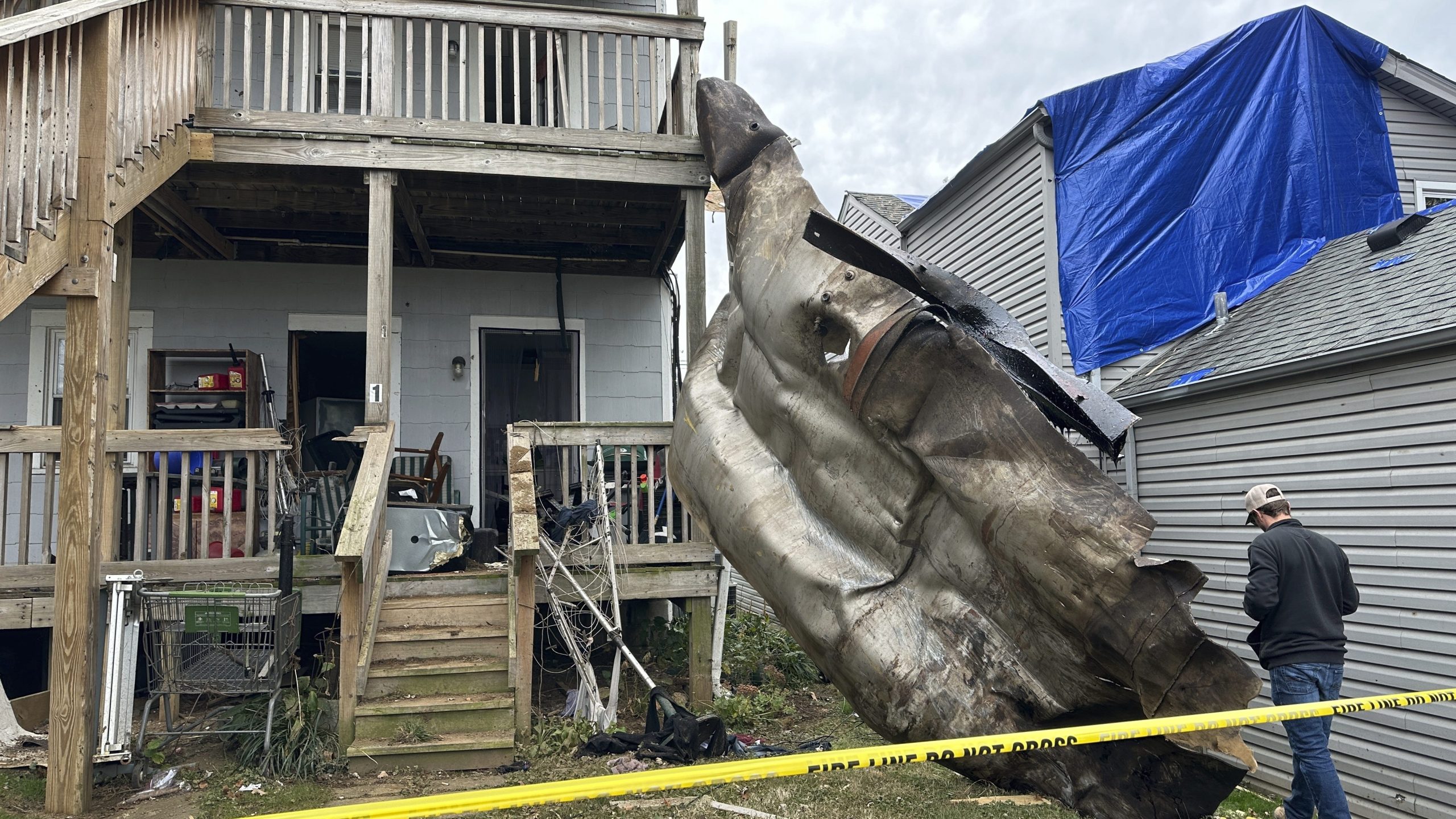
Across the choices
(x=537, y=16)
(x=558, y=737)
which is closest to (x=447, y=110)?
(x=537, y=16)

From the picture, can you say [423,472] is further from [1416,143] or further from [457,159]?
[1416,143]

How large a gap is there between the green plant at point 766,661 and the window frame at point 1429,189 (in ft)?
22.4

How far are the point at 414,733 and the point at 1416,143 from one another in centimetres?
956

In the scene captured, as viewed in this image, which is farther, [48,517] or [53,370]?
[53,370]

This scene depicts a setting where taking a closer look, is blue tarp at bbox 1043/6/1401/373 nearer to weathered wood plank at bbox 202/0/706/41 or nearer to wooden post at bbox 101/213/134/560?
weathered wood plank at bbox 202/0/706/41

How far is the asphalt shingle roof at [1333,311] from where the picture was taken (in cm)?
556

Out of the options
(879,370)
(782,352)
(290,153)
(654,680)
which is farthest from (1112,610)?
(290,153)

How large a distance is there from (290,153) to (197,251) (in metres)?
2.81

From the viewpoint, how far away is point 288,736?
18.7ft

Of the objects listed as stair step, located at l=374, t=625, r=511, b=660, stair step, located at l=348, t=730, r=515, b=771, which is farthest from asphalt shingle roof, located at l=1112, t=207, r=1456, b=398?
stair step, located at l=348, t=730, r=515, b=771

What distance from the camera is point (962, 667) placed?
145 inches

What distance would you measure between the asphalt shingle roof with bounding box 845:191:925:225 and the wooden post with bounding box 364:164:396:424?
7053 millimetres

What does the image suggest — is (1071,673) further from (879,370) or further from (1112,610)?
(879,370)

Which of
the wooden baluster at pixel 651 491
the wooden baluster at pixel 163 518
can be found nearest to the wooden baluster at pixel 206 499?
the wooden baluster at pixel 163 518
